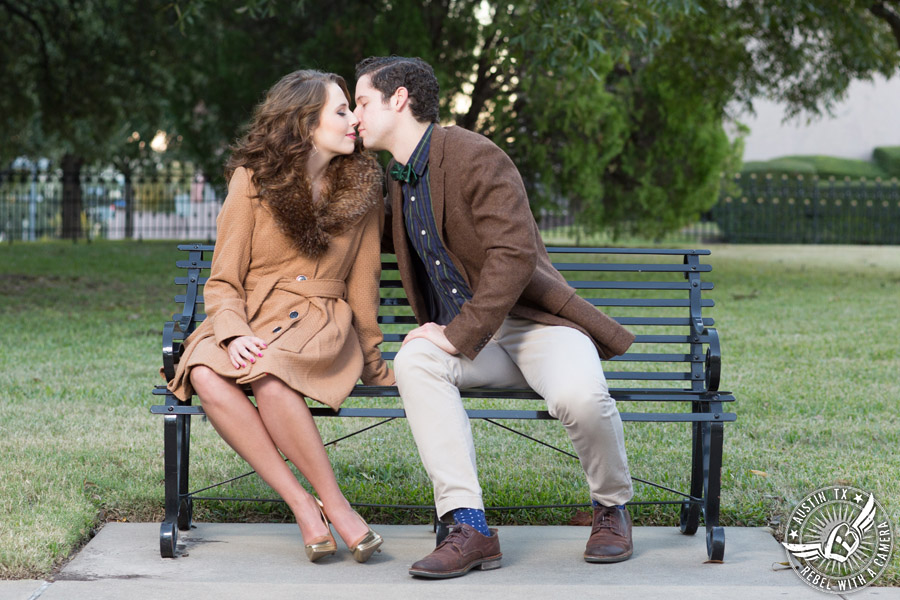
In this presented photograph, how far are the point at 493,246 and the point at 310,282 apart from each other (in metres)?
0.68

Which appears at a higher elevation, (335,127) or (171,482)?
(335,127)

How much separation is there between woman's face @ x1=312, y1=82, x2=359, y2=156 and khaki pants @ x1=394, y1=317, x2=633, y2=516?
0.80 m

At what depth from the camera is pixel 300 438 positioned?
3.35 metres

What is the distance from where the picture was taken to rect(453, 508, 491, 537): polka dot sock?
10.7 ft

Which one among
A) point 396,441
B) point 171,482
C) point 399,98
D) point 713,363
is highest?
point 399,98

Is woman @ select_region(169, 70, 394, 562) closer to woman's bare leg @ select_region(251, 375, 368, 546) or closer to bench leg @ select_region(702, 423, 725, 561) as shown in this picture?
woman's bare leg @ select_region(251, 375, 368, 546)

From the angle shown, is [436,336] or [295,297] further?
[295,297]

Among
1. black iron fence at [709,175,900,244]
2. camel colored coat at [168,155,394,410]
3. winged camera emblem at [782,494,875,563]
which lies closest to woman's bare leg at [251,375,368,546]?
camel colored coat at [168,155,394,410]

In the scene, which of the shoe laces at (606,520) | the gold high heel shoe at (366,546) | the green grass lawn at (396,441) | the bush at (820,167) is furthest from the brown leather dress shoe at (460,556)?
the bush at (820,167)

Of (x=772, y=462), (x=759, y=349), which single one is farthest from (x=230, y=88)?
(x=772, y=462)

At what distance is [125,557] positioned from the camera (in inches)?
133

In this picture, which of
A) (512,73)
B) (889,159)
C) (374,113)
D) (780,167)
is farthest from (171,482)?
(889,159)

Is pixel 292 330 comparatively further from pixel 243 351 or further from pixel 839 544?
pixel 839 544

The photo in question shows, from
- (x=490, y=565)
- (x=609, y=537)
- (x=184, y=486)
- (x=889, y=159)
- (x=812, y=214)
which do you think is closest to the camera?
(x=490, y=565)
